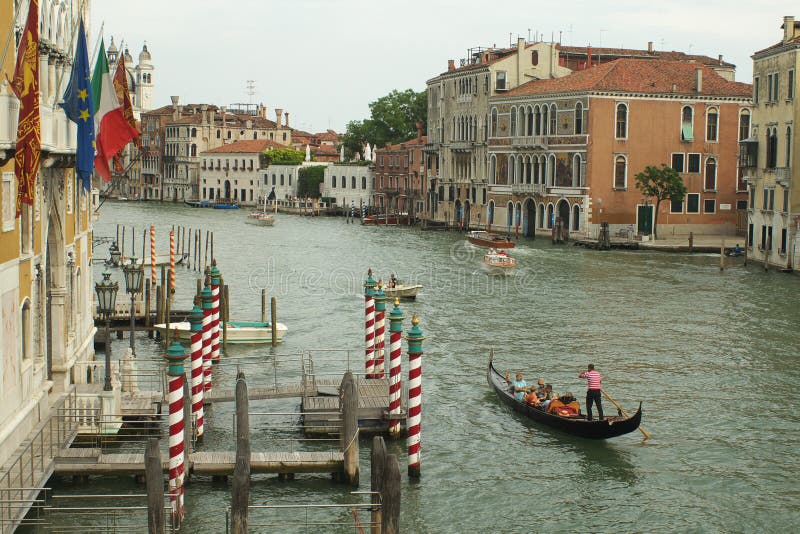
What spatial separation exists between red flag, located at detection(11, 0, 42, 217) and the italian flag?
8.30ft

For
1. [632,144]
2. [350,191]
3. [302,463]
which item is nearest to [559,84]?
[632,144]

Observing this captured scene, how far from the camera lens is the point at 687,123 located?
38.2m

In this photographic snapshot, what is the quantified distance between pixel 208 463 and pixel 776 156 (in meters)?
21.8

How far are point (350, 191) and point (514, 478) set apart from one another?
5096cm

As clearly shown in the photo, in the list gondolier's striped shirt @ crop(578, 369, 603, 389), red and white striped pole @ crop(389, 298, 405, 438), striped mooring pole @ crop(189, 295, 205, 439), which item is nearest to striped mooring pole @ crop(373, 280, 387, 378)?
red and white striped pole @ crop(389, 298, 405, 438)

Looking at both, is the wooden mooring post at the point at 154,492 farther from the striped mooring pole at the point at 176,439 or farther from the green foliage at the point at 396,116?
the green foliage at the point at 396,116

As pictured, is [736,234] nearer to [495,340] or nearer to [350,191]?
[495,340]

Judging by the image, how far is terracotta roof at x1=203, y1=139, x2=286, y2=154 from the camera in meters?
70.0

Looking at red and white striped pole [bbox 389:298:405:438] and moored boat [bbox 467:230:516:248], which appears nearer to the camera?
red and white striped pole [bbox 389:298:405:438]

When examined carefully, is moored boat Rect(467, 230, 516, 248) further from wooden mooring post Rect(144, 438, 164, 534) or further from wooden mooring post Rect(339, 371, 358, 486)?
wooden mooring post Rect(144, 438, 164, 534)

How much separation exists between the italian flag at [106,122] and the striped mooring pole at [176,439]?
2.14m

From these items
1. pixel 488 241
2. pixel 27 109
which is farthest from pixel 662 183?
pixel 27 109

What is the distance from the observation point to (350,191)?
61469 mm

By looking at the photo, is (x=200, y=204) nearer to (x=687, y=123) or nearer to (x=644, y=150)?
(x=644, y=150)
